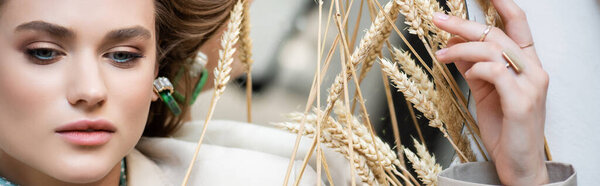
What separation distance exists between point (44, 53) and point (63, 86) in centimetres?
7

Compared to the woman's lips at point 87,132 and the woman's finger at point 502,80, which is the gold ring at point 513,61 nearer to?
the woman's finger at point 502,80

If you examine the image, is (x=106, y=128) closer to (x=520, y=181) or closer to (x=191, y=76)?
(x=191, y=76)

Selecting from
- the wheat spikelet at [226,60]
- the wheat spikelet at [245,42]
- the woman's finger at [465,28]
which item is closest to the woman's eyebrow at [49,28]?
the wheat spikelet at [226,60]

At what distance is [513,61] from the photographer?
2.97ft

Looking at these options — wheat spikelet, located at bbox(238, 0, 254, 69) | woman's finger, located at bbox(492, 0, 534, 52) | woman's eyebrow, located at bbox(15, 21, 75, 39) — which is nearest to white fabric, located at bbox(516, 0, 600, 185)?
woman's finger, located at bbox(492, 0, 534, 52)

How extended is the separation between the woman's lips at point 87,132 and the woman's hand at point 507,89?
57 cm

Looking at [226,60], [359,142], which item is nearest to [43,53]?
[226,60]

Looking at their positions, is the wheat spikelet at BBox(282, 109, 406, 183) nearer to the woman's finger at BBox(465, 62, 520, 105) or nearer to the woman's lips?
the woman's finger at BBox(465, 62, 520, 105)

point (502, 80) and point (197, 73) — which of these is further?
point (197, 73)

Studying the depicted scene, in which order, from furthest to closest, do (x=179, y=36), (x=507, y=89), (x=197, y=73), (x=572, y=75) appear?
(x=197, y=73) → (x=179, y=36) → (x=572, y=75) → (x=507, y=89)

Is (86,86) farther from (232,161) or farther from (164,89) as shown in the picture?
(232,161)

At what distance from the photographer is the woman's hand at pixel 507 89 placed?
902 mm

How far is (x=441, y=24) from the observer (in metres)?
0.94

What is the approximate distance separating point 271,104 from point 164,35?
53 centimetres
